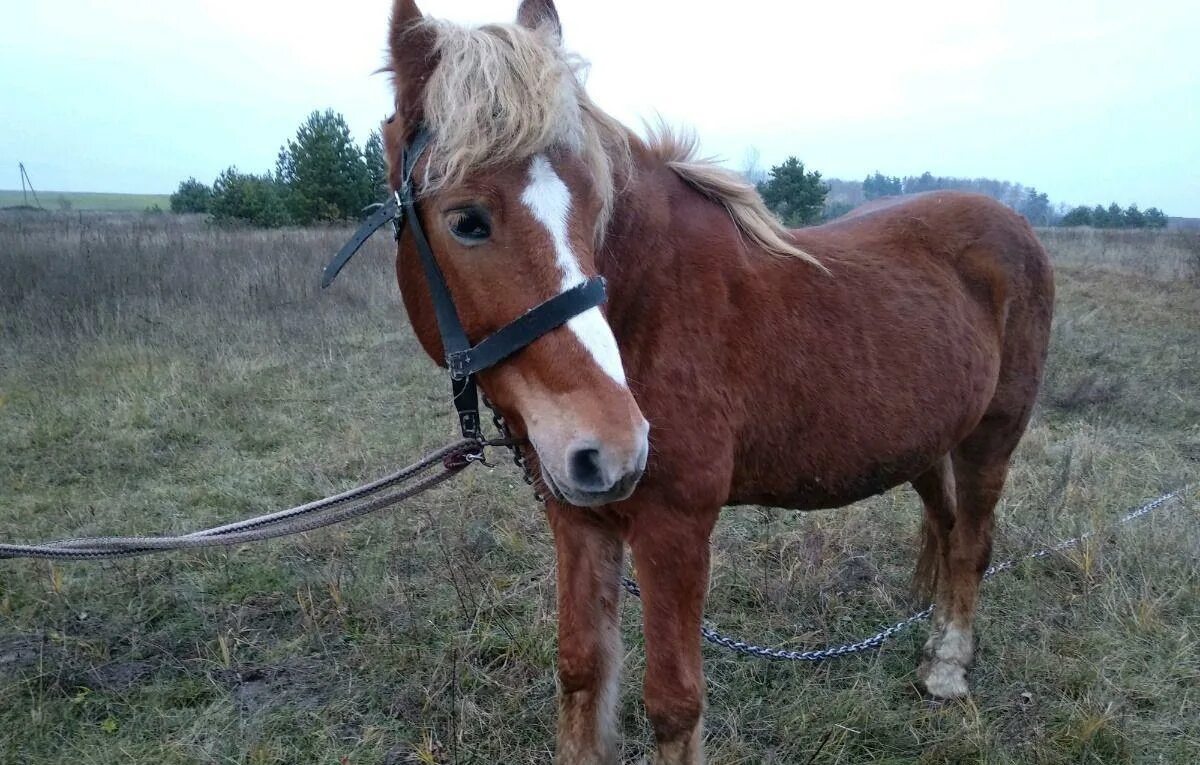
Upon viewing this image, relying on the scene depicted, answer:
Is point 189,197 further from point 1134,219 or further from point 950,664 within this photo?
point 1134,219

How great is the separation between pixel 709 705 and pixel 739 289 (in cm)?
173

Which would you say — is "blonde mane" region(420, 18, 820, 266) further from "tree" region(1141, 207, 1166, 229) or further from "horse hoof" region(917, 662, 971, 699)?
"tree" region(1141, 207, 1166, 229)

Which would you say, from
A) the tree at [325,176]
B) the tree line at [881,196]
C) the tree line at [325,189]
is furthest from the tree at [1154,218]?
the tree at [325,176]

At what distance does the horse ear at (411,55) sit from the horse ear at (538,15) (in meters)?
0.38

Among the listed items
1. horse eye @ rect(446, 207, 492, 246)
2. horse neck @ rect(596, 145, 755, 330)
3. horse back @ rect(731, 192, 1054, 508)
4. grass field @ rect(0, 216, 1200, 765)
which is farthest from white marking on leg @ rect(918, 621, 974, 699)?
horse eye @ rect(446, 207, 492, 246)

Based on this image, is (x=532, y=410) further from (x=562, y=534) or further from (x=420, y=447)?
(x=420, y=447)

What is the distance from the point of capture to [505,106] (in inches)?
56.3

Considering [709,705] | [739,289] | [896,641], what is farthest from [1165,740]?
[739,289]

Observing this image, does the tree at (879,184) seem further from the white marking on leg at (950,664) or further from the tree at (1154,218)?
the white marking on leg at (950,664)

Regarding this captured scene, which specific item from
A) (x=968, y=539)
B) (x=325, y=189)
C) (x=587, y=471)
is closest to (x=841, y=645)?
(x=968, y=539)

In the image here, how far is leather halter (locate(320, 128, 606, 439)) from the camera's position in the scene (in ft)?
4.47

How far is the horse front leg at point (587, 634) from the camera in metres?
2.12

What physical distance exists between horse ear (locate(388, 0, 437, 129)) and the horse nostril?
0.88m

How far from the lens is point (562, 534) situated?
2.11 meters
